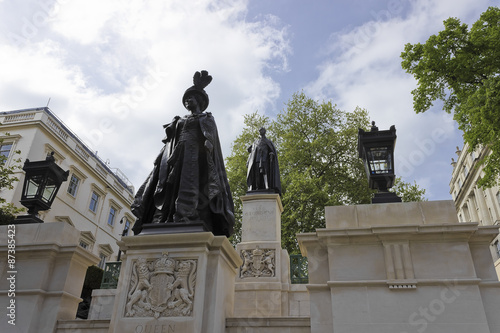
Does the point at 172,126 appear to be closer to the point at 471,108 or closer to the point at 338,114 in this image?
the point at 471,108

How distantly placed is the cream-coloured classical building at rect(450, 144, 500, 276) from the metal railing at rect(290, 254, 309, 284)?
3429cm

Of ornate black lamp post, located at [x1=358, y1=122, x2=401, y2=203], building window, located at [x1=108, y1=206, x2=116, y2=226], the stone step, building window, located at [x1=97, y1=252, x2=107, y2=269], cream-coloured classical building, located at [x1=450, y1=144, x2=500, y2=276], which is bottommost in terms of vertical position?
the stone step

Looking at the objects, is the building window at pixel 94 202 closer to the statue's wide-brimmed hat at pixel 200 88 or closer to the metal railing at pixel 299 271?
the metal railing at pixel 299 271

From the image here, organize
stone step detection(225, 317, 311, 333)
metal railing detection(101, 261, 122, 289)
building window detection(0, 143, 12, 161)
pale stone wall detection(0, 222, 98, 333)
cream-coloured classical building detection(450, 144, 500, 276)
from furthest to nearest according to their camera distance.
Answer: cream-coloured classical building detection(450, 144, 500, 276) < building window detection(0, 143, 12, 161) < metal railing detection(101, 261, 122, 289) < pale stone wall detection(0, 222, 98, 333) < stone step detection(225, 317, 311, 333)

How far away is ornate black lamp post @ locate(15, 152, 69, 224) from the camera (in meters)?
7.29

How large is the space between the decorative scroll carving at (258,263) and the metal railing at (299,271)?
0.86 m

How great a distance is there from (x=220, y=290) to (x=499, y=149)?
12574 mm

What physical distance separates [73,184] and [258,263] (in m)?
31.3

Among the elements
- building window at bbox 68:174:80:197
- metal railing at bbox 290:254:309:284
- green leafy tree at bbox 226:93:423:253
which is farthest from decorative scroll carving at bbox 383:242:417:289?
building window at bbox 68:174:80:197

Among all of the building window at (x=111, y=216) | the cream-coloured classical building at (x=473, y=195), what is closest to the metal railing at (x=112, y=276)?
the building window at (x=111, y=216)

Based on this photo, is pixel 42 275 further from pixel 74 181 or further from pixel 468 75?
pixel 74 181

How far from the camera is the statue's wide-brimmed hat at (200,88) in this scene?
713 cm

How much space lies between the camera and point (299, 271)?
411 inches

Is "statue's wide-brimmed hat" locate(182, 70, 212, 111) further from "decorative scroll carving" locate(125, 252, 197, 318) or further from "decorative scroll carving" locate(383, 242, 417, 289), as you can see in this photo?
"decorative scroll carving" locate(383, 242, 417, 289)
